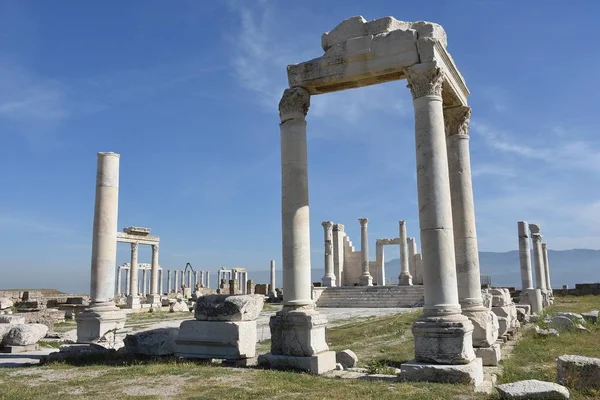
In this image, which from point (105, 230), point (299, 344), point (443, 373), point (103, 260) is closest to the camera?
point (443, 373)

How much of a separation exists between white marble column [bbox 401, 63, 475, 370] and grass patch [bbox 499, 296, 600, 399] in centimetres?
127

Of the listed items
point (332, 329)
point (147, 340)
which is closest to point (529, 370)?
point (147, 340)

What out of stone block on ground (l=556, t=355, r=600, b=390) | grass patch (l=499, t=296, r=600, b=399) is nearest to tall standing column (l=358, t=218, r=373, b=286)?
grass patch (l=499, t=296, r=600, b=399)

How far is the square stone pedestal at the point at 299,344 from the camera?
1007 cm

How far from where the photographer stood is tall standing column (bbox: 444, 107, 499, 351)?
466 inches

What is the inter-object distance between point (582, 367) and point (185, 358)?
7.71 meters

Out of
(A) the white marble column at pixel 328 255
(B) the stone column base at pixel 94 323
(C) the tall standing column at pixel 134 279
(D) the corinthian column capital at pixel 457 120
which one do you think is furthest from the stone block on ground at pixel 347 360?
(A) the white marble column at pixel 328 255

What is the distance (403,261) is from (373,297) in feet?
28.7

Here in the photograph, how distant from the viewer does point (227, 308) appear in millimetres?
11180

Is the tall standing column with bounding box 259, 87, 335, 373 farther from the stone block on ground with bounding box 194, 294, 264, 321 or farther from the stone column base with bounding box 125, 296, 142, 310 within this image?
the stone column base with bounding box 125, 296, 142, 310

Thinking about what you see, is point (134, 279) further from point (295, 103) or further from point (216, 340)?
point (295, 103)

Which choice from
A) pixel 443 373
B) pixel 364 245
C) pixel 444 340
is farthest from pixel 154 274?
pixel 443 373

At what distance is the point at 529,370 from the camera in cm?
1023

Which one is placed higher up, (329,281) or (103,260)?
(103,260)
